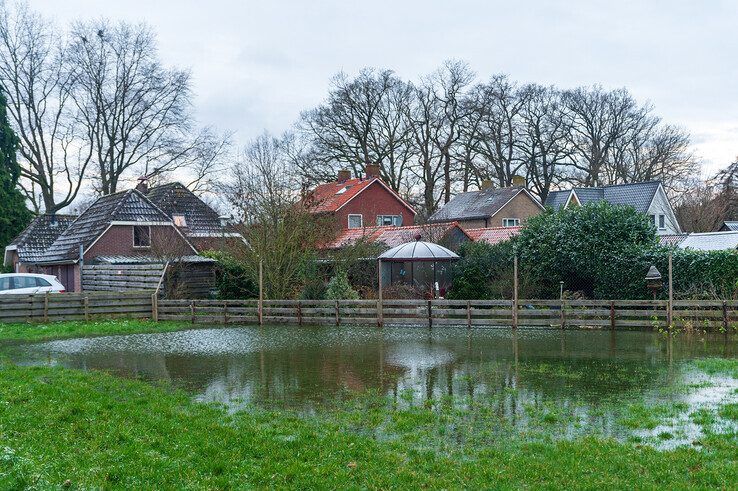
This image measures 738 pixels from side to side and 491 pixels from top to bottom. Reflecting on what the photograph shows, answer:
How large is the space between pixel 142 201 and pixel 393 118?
21857 millimetres

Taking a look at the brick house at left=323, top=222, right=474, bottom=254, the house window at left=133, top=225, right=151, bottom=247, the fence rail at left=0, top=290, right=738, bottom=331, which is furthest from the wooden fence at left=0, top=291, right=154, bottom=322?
the house window at left=133, top=225, right=151, bottom=247

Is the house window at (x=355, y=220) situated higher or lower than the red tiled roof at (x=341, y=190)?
lower

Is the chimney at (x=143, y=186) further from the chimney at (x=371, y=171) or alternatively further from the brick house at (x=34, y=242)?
the chimney at (x=371, y=171)

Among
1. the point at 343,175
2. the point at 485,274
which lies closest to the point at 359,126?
the point at 343,175

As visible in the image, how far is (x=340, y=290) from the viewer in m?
26.2

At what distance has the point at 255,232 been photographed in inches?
1064

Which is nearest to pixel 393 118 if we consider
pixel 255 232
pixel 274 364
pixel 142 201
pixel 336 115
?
pixel 336 115

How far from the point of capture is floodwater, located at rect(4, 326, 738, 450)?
10914mm

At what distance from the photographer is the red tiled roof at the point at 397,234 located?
32.0 meters

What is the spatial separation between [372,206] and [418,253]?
19783mm

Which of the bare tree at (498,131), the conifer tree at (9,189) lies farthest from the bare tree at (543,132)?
the conifer tree at (9,189)

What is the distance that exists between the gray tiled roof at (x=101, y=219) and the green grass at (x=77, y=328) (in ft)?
36.1

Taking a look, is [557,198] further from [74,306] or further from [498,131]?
[74,306]

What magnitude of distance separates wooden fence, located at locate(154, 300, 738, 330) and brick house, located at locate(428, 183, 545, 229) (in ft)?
75.9
